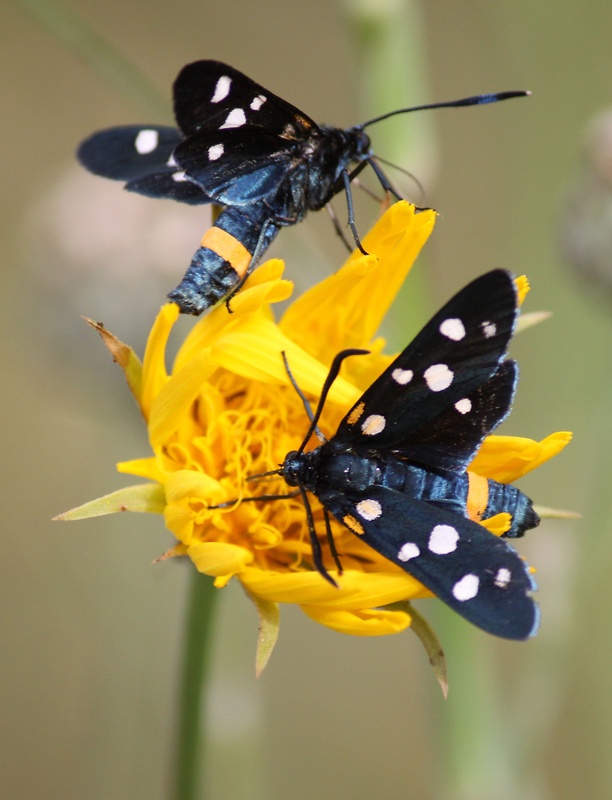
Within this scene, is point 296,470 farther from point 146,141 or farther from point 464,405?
point 146,141

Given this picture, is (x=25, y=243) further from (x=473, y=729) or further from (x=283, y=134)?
(x=473, y=729)

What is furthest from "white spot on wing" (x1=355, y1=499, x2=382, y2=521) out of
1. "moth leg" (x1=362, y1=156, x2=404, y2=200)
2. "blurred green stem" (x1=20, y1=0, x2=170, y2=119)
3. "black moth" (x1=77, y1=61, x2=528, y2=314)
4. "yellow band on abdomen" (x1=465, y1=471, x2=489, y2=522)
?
"blurred green stem" (x1=20, y1=0, x2=170, y2=119)

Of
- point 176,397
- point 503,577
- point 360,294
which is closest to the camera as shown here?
point 503,577

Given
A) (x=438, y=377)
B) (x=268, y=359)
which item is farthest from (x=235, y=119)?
(x=438, y=377)

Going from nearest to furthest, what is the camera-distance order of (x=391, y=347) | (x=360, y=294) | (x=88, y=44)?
(x=360, y=294)
(x=88, y=44)
(x=391, y=347)

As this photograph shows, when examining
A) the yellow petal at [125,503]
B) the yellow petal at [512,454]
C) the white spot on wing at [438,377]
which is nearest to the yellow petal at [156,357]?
the yellow petal at [125,503]

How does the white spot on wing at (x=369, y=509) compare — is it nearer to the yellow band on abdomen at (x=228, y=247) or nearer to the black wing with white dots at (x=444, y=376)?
the black wing with white dots at (x=444, y=376)

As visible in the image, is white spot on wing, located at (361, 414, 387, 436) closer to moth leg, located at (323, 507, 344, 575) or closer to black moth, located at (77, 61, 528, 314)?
moth leg, located at (323, 507, 344, 575)
